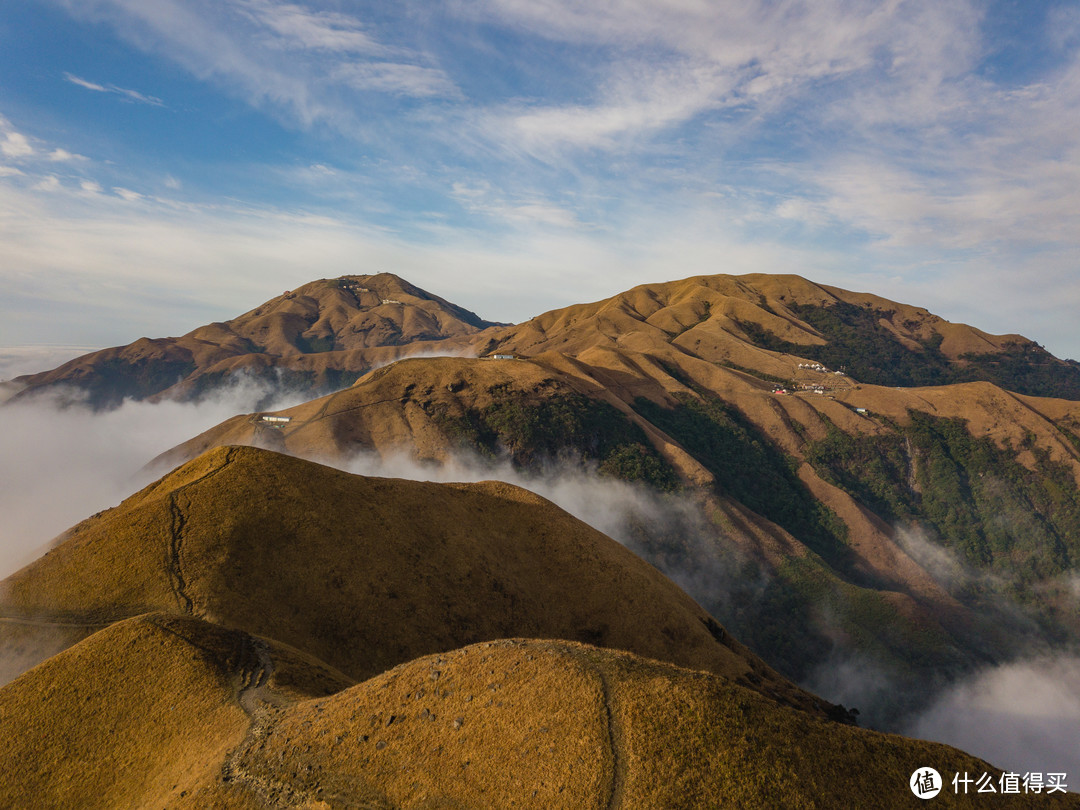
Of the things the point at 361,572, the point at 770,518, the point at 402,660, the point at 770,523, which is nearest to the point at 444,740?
the point at 402,660

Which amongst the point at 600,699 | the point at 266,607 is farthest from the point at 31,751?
the point at 600,699

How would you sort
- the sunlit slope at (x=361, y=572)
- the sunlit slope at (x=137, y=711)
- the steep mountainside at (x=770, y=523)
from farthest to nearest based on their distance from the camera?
the steep mountainside at (x=770, y=523), the sunlit slope at (x=361, y=572), the sunlit slope at (x=137, y=711)

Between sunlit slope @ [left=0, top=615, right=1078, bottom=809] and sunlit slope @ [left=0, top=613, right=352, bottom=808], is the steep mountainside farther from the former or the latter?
sunlit slope @ [left=0, top=615, right=1078, bottom=809]

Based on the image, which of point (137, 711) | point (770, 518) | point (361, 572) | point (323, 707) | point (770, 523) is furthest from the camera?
point (770, 518)

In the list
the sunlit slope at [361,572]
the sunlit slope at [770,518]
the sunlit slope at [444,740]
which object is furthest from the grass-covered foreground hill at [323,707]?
the sunlit slope at [770,518]

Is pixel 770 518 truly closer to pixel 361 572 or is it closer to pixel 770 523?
pixel 770 523

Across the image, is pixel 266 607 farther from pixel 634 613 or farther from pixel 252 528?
pixel 634 613

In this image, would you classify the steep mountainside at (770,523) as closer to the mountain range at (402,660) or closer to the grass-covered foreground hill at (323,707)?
the mountain range at (402,660)
